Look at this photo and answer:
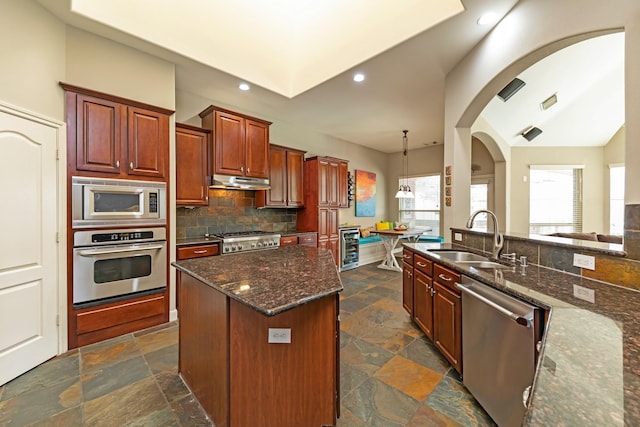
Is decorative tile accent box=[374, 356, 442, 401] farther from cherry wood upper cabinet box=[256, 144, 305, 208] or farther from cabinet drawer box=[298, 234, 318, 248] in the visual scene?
cherry wood upper cabinet box=[256, 144, 305, 208]

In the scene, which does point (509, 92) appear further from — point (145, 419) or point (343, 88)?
point (145, 419)

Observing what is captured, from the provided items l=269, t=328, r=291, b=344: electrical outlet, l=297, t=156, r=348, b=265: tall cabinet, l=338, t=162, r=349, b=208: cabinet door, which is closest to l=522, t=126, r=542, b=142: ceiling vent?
l=338, t=162, r=349, b=208: cabinet door

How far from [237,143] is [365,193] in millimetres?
3809

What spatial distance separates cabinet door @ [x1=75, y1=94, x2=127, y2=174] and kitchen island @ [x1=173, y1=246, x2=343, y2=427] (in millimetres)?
1845

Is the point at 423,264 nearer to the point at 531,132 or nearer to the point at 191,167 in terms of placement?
the point at 191,167

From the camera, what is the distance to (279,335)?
1343 mm

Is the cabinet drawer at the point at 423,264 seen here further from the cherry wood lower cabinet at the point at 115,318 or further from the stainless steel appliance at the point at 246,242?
the cherry wood lower cabinet at the point at 115,318

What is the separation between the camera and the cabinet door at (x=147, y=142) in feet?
8.84

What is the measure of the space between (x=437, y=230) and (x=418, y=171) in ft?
5.23

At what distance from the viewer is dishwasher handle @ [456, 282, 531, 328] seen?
52.3 inches

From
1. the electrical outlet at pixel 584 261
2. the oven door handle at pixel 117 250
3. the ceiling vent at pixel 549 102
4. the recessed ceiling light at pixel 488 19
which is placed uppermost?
the ceiling vent at pixel 549 102

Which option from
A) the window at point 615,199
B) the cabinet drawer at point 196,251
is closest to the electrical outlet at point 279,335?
the cabinet drawer at point 196,251

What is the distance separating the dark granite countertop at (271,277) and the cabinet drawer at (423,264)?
926 mm

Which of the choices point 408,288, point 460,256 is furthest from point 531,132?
point 408,288
